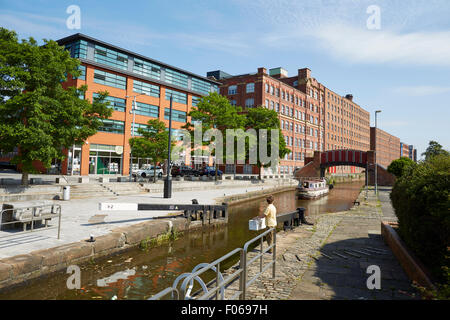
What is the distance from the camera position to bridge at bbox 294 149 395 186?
5362 centimetres

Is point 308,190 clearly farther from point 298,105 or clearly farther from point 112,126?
point 298,105

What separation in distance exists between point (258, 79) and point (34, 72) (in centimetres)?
4585

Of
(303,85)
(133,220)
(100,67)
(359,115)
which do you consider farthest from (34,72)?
(359,115)

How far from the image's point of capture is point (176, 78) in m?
45.8

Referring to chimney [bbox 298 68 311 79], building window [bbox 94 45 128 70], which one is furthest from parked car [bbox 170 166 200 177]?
chimney [bbox 298 68 311 79]

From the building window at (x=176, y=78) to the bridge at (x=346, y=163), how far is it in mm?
30743

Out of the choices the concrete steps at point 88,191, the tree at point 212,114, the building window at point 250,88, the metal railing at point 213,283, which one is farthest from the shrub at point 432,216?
the building window at point 250,88

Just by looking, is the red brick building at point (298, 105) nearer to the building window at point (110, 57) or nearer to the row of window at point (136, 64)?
the row of window at point (136, 64)

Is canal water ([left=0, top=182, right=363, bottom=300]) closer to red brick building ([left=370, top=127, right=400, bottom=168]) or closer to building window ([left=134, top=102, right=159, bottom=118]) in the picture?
building window ([left=134, top=102, right=159, bottom=118])

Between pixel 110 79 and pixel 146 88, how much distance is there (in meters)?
5.80

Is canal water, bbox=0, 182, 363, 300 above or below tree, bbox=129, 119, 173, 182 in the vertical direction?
below

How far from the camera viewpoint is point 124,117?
3753cm

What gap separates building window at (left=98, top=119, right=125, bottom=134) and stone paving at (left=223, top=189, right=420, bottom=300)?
30.6 metres

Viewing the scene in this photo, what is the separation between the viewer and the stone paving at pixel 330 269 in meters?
5.55
